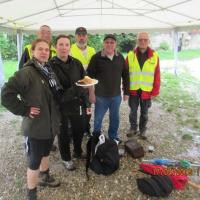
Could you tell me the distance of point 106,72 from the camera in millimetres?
3061

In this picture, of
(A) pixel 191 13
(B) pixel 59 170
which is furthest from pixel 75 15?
(B) pixel 59 170

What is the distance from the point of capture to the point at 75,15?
570 centimetres

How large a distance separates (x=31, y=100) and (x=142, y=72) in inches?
73.3

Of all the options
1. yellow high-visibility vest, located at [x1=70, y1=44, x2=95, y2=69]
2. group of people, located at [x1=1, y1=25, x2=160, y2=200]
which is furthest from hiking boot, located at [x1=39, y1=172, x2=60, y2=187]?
yellow high-visibility vest, located at [x1=70, y1=44, x2=95, y2=69]

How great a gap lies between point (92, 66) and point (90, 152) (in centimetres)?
108

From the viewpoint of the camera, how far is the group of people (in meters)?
2.04

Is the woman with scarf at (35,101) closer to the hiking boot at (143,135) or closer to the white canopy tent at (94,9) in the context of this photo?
the hiking boot at (143,135)

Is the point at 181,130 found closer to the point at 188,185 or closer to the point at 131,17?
the point at 188,185

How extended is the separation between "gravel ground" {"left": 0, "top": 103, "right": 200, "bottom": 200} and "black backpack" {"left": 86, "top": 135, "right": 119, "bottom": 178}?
7cm

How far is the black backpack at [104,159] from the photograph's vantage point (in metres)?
2.92

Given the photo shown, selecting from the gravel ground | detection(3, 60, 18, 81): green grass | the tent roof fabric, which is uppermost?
the tent roof fabric

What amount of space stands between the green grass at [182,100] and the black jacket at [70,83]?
2.73m

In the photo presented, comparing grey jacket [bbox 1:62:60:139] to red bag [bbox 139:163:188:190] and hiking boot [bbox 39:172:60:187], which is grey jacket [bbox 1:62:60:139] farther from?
red bag [bbox 139:163:188:190]

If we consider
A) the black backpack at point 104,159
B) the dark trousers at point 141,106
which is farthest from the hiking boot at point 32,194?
the dark trousers at point 141,106
